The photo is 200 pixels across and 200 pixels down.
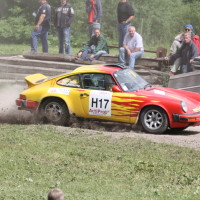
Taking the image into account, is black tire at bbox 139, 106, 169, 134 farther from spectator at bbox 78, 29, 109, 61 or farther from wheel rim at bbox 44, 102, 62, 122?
spectator at bbox 78, 29, 109, 61

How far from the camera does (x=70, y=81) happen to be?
1473 cm

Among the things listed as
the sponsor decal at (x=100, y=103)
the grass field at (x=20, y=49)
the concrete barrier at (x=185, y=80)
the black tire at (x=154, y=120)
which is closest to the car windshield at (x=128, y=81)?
the sponsor decal at (x=100, y=103)

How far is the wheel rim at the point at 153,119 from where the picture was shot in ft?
45.3

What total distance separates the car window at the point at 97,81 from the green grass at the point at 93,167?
125cm

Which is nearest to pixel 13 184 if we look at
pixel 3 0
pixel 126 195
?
pixel 126 195

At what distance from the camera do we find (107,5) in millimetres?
28859

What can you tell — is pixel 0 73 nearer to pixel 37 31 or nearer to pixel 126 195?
pixel 37 31

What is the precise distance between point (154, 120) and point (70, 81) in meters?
2.17

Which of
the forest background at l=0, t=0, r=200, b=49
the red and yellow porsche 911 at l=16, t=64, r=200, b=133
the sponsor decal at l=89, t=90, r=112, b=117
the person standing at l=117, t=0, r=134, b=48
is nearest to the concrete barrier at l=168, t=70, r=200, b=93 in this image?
the person standing at l=117, t=0, r=134, b=48

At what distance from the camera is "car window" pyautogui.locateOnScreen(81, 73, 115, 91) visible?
1434 cm

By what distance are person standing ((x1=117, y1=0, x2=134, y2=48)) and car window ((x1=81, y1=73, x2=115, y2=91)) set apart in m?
7.25

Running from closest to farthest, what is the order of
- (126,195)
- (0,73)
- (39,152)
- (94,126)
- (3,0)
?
(126,195), (39,152), (94,126), (0,73), (3,0)

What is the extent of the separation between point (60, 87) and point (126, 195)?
606 cm

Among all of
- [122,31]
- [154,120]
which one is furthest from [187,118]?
[122,31]
